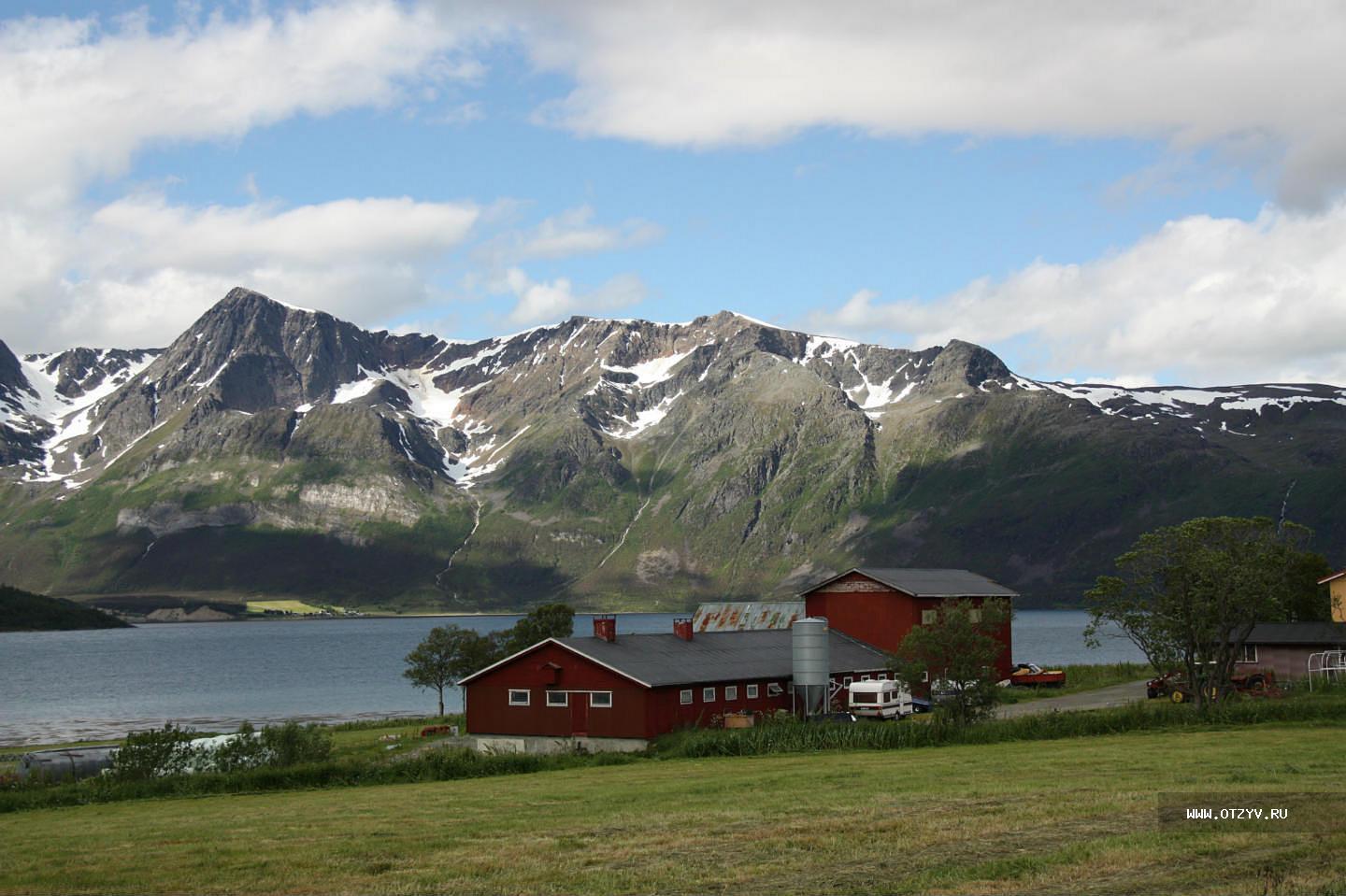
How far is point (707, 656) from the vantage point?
6284cm

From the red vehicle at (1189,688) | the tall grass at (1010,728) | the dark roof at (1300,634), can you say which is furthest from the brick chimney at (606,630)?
the dark roof at (1300,634)

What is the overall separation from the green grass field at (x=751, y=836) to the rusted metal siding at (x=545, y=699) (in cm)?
1956

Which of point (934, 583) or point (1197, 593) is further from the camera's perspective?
point (934, 583)

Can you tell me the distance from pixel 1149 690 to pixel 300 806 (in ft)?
155

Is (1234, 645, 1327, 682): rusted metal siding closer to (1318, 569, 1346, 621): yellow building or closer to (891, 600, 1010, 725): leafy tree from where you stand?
(1318, 569, 1346, 621): yellow building

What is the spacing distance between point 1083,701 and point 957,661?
65.2 feet

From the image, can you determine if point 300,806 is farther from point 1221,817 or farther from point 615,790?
point 1221,817

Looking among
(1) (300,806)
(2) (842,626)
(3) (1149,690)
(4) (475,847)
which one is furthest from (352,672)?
(4) (475,847)

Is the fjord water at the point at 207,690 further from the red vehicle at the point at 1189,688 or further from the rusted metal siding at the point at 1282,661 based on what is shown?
the rusted metal siding at the point at 1282,661

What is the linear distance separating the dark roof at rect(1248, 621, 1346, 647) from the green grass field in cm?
3685

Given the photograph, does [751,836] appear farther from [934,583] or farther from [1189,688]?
[934,583]

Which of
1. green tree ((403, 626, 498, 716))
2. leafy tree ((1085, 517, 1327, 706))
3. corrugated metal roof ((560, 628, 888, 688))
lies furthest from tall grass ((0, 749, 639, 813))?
green tree ((403, 626, 498, 716))

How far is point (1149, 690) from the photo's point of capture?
6494cm

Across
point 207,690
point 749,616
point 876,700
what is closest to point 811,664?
point 876,700
